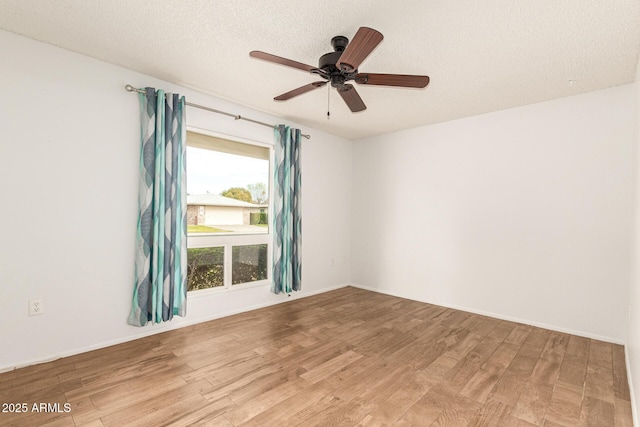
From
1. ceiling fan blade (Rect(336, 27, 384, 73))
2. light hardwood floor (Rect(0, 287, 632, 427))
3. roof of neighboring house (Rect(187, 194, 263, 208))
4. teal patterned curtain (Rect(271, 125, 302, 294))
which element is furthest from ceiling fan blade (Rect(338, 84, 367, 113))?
light hardwood floor (Rect(0, 287, 632, 427))

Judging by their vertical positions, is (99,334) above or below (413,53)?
below

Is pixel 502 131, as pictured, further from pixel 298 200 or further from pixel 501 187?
pixel 298 200

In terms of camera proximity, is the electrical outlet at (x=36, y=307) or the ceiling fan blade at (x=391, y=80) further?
the electrical outlet at (x=36, y=307)

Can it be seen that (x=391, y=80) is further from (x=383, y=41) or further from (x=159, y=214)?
(x=159, y=214)

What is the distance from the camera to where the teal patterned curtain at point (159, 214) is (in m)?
2.83

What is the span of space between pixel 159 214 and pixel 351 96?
6.76 ft

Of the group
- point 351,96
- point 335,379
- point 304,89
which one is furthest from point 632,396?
point 304,89

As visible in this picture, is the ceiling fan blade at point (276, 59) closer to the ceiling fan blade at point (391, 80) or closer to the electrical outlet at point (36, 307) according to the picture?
the ceiling fan blade at point (391, 80)

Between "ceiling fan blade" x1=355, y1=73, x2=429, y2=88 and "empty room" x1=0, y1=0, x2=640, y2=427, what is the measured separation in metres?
0.03

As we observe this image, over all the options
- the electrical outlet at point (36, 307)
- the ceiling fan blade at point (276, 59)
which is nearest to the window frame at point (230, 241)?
the electrical outlet at point (36, 307)

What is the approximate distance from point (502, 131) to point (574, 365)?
251 centimetres

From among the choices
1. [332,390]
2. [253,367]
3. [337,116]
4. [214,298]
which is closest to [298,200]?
[337,116]

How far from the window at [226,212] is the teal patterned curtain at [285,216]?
0.19 metres

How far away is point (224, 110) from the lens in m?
3.57
